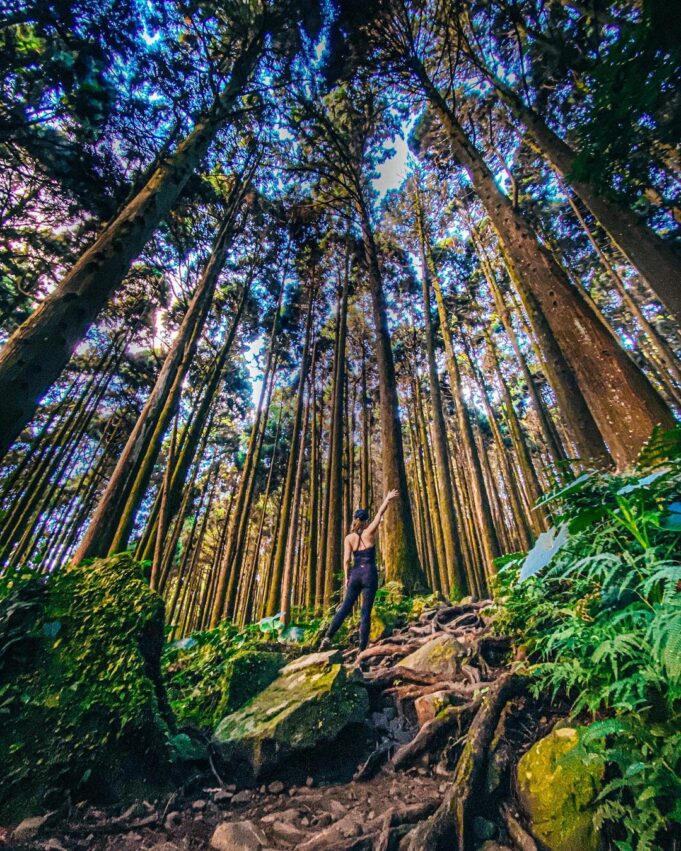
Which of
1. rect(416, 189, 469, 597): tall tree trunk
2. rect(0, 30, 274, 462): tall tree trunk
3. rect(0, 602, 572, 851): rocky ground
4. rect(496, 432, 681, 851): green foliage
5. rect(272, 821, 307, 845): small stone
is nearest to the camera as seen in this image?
rect(496, 432, 681, 851): green foliage

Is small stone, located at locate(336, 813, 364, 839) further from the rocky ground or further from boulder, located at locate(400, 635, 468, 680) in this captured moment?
boulder, located at locate(400, 635, 468, 680)

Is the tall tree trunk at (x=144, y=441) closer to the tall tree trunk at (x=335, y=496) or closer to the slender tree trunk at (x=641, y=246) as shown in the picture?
the tall tree trunk at (x=335, y=496)

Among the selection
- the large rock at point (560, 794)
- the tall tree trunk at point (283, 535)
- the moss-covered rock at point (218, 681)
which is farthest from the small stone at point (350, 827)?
the tall tree trunk at point (283, 535)

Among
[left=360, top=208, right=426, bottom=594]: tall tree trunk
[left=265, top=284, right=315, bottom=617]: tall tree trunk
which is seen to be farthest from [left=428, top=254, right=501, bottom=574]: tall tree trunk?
[left=265, top=284, right=315, bottom=617]: tall tree trunk

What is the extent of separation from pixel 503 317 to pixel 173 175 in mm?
8750

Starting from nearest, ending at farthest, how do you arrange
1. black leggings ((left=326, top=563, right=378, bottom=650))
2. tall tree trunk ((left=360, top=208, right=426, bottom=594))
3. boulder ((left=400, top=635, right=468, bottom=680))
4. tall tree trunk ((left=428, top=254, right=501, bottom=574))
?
boulder ((left=400, top=635, right=468, bottom=680)), black leggings ((left=326, top=563, right=378, bottom=650)), tall tree trunk ((left=360, top=208, right=426, bottom=594)), tall tree trunk ((left=428, top=254, right=501, bottom=574))

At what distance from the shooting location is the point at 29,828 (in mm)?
1584

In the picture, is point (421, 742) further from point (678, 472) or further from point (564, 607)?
point (678, 472)

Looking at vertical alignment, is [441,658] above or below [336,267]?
below

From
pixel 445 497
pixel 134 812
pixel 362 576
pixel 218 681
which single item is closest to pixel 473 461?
pixel 445 497

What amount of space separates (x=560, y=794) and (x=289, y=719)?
5.34ft

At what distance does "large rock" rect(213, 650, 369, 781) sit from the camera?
2.16 metres

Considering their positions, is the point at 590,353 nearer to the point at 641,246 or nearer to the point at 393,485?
the point at 641,246

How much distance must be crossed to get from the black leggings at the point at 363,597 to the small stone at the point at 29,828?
2621mm
